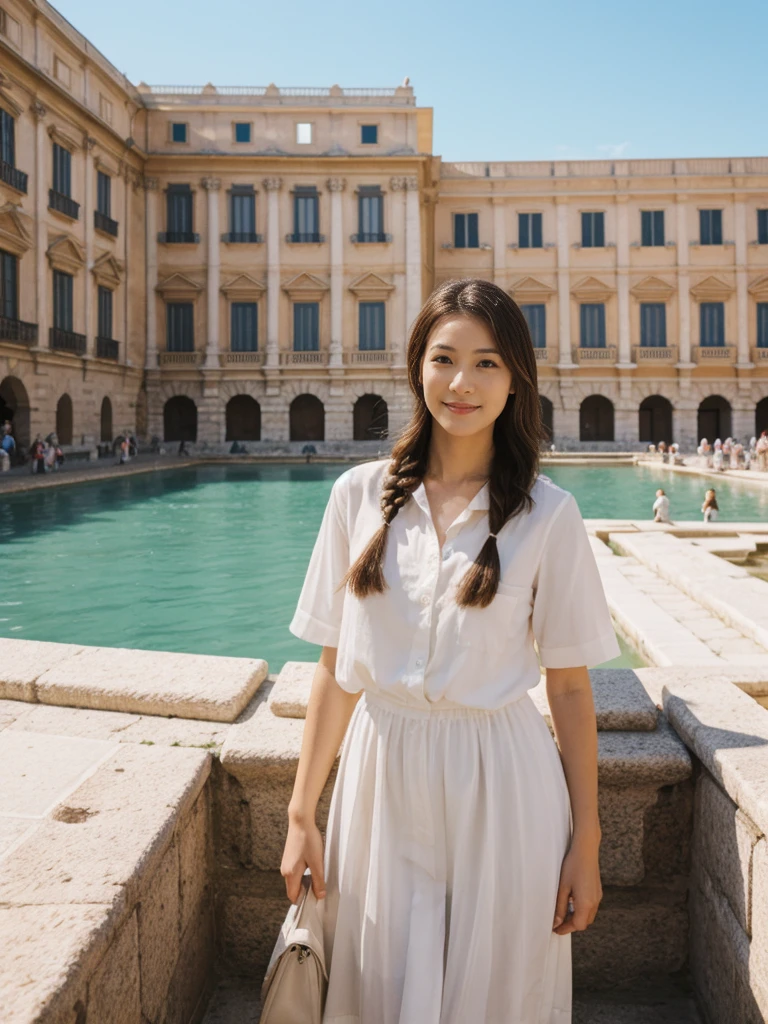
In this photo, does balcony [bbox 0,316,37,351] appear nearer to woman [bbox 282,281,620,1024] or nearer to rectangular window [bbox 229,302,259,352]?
rectangular window [bbox 229,302,259,352]

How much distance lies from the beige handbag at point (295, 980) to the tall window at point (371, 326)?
3139 cm

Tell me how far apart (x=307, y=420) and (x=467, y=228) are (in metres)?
10.2

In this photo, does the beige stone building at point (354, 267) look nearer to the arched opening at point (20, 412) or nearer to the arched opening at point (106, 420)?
the arched opening at point (106, 420)

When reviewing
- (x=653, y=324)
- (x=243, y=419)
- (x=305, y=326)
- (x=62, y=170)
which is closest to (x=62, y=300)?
(x=62, y=170)

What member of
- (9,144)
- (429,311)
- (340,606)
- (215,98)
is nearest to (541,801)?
(340,606)

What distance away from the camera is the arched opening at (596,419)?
35.8m

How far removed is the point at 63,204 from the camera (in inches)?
998

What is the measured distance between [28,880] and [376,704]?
32.1 inches

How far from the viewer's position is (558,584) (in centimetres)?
172

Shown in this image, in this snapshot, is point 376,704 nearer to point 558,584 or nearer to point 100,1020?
point 558,584

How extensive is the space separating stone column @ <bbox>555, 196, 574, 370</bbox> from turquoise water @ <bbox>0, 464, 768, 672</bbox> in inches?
533

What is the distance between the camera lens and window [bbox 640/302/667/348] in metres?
33.8

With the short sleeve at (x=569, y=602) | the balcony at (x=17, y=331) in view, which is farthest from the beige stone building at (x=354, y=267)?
the short sleeve at (x=569, y=602)

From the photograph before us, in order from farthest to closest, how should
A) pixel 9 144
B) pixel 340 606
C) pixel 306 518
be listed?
1. pixel 9 144
2. pixel 306 518
3. pixel 340 606
